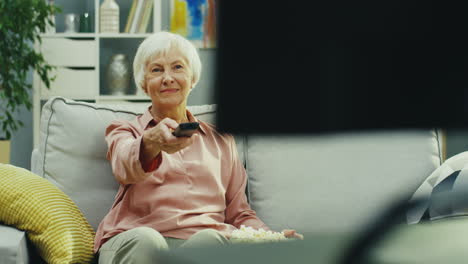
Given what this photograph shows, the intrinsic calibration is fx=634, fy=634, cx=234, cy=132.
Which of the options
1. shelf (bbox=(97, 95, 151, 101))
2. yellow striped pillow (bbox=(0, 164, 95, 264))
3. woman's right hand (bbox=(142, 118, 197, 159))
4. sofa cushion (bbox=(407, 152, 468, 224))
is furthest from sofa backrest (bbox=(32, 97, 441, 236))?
shelf (bbox=(97, 95, 151, 101))

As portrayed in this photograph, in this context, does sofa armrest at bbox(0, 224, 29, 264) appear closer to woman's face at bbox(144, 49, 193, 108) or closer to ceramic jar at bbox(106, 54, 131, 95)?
woman's face at bbox(144, 49, 193, 108)

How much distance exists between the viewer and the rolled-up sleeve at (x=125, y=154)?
1422 mm

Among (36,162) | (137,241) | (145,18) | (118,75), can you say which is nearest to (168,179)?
(137,241)

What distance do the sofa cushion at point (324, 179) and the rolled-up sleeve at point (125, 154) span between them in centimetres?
40

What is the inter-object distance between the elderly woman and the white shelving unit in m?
2.04

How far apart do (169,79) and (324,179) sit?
1.85 ft

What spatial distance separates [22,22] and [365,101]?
3.37 meters

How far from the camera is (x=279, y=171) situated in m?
1.95

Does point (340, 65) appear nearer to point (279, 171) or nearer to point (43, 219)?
point (43, 219)

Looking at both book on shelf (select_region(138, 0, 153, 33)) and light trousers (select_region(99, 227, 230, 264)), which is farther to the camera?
book on shelf (select_region(138, 0, 153, 33))

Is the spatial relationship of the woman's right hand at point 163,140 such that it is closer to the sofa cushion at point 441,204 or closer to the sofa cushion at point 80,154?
the sofa cushion at point 80,154

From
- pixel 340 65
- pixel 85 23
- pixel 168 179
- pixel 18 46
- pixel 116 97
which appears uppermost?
pixel 340 65

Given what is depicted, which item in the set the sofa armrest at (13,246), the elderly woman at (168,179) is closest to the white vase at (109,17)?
the elderly woman at (168,179)

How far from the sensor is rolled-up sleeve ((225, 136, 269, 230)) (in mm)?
1750
